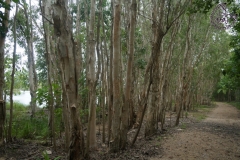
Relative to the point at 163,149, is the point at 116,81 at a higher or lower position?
higher

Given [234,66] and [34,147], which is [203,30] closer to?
[234,66]

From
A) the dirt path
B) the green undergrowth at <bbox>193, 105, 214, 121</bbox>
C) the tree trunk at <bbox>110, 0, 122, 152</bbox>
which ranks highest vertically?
the tree trunk at <bbox>110, 0, 122, 152</bbox>

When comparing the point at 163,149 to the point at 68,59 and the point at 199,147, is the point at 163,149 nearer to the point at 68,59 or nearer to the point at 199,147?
the point at 199,147

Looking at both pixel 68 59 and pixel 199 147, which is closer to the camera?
pixel 68 59

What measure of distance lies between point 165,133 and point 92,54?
15.6 feet

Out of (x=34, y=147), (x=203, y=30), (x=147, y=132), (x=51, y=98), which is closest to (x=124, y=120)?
(x=51, y=98)

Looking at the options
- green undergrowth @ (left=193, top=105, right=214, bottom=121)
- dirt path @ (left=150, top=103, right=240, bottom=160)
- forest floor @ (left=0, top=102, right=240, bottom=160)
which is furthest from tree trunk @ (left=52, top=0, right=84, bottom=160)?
green undergrowth @ (left=193, top=105, right=214, bottom=121)

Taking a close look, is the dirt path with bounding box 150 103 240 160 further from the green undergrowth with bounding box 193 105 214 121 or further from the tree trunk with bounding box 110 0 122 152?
the green undergrowth with bounding box 193 105 214 121

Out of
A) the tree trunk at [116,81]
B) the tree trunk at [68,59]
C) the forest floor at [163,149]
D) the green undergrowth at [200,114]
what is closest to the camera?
the tree trunk at [68,59]

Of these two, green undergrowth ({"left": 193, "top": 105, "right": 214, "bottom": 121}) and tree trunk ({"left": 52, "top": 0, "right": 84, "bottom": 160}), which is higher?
tree trunk ({"left": 52, "top": 0, "right": 84, "bottom": 160})

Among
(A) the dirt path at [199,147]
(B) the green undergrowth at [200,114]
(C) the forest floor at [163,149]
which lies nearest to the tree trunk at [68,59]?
(C) the forest floor at [163,149]

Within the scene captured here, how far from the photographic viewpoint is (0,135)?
21.7 feet

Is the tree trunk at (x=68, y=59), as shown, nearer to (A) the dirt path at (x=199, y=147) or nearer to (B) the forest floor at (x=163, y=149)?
(B) the forest floor at (x=163, y=149)

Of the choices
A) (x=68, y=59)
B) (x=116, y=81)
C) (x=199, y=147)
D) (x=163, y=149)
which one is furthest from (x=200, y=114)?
(x=68, y=59)
